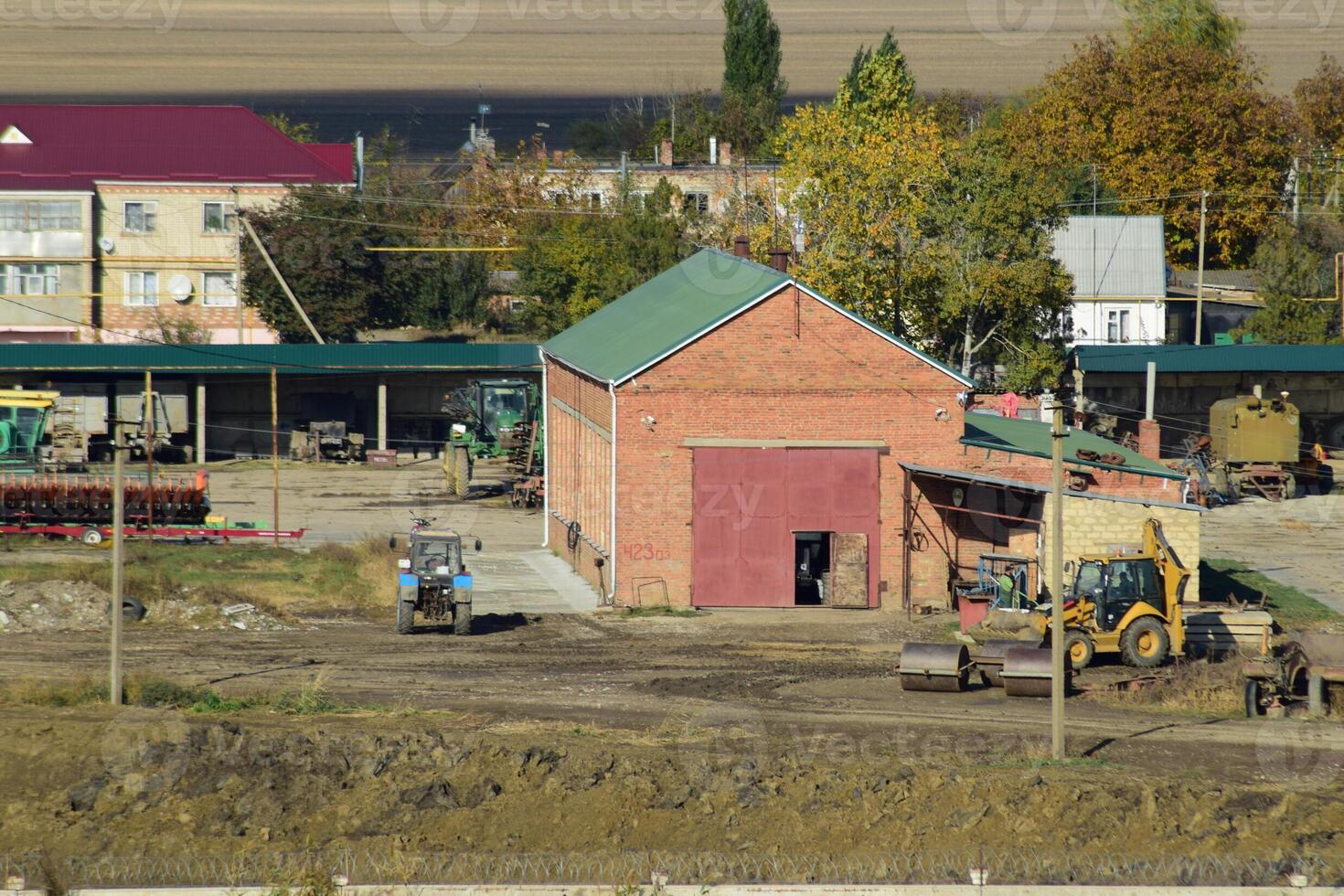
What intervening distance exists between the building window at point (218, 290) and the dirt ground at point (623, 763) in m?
47.1

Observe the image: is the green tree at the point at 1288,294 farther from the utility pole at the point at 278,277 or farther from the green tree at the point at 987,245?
the utility pole at the point at 278,277

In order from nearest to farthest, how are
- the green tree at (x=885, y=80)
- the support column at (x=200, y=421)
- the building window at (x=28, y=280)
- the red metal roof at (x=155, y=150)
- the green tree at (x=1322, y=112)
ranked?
1. the support column at (x=200, y=421)
2. the building window at (x=28, y=280)
3. the red metal roof at (x=155, y=150)
4. the green tree at (x=885, y=80)
5. the green tree at (x=1322, y=112)

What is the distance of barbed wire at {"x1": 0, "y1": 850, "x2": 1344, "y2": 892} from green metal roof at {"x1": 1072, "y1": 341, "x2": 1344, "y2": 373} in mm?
42909

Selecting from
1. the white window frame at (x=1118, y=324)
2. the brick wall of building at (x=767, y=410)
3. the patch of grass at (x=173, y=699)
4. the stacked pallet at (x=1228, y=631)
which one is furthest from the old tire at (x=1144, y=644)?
the white window frame at (x=1118, y=324)

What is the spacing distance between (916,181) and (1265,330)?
2379 centimetres

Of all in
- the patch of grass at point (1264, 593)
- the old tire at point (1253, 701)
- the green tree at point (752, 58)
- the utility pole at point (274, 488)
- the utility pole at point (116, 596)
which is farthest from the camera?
the green tree at point (752, 58)

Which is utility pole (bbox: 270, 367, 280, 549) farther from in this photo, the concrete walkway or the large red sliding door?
the large red sliding door

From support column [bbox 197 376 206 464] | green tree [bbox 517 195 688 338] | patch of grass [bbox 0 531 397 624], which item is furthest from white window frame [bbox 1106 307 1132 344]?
patch of grass [bbox 0 531 397 624]

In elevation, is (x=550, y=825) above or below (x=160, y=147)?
below

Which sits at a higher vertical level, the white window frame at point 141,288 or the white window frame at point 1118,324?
the white window frame at point 141,288

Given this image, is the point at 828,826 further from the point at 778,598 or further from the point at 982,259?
the point at 982,259

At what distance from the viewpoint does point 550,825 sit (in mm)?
20156

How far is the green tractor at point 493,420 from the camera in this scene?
54.2m

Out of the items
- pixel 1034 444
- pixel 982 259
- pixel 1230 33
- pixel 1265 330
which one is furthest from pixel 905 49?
pixel 1034 444
